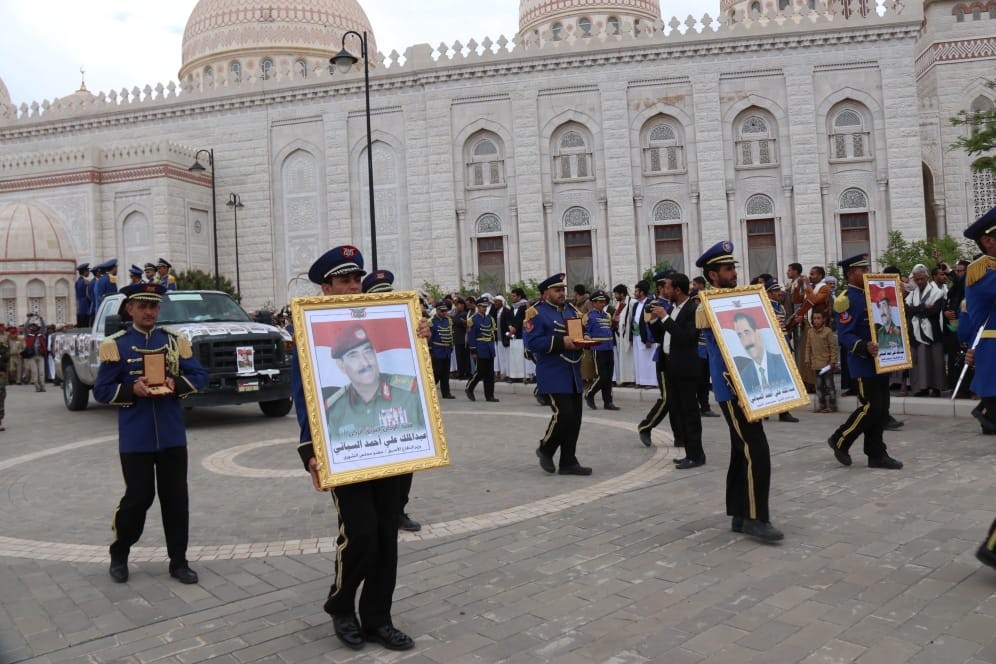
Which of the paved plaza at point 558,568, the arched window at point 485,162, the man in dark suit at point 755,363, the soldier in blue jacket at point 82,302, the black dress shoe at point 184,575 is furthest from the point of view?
the arched window at point 485,162

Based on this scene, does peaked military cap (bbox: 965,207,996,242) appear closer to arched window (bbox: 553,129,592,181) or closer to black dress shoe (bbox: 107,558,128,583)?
black dress shoe (bbox: 107,558,128,583)

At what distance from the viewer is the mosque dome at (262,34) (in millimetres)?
40344

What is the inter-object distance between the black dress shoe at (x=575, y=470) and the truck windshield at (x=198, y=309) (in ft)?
23.6

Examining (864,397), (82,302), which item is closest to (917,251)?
(864,397)

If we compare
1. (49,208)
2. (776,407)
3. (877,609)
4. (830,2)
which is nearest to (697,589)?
(877,609)

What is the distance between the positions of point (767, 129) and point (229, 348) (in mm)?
24958

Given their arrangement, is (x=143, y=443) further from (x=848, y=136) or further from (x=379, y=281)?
(x=848, y=136)

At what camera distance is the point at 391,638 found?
385 centimetres

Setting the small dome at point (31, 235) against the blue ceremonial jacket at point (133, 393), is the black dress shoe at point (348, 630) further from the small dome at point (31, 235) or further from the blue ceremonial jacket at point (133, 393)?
the small dome at point (31, 235)

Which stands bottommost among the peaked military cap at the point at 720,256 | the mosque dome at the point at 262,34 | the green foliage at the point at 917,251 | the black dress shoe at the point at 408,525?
the black dress shoe at the point at 408,525

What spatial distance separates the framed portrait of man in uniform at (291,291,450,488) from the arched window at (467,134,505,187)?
28.1m

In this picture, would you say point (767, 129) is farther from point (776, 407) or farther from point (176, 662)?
point (176, 662)

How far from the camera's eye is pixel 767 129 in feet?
100

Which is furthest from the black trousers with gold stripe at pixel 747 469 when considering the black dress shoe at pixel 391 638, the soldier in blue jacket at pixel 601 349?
the soldier in blue jacket at pixel 601 349
